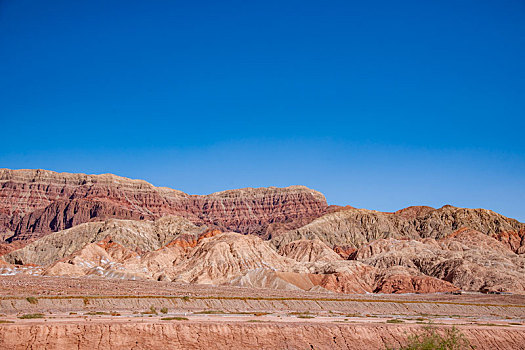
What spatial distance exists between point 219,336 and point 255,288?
61009 millimetres

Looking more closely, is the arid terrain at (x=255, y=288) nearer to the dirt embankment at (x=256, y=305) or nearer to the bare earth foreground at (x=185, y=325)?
the bare earth foreground at (x=185, y=325)

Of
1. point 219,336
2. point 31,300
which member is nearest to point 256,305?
point 31,300

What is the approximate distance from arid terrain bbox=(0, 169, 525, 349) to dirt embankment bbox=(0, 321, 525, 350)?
9cm

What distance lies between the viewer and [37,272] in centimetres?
12531

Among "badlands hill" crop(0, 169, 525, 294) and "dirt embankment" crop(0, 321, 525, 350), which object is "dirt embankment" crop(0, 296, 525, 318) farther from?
"badlands hill" crop(0, 169, 525, 294)

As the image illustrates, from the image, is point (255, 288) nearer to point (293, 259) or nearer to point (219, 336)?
point (293, 259)

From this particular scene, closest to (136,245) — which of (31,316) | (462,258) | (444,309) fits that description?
(462,258)

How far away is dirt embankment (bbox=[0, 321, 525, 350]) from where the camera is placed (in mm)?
39438

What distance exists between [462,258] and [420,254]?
11.1 m

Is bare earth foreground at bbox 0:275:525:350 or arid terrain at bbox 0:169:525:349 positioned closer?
bare earth foreground at bbox 0:275:525:350

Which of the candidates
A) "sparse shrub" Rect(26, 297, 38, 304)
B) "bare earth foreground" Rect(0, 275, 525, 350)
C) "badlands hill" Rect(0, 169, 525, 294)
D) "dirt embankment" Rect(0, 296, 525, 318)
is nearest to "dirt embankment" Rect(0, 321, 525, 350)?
"bare earth foreground" Rect(0, 275, 525, 350)

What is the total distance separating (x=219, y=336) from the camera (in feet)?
143

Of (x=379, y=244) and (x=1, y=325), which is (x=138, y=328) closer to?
(x=1, y=325)

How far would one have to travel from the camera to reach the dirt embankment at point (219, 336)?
39.4 metres
